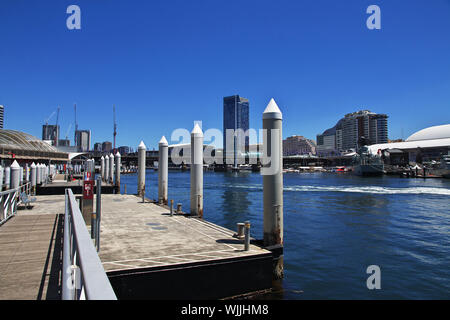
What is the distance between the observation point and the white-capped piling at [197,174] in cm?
2048

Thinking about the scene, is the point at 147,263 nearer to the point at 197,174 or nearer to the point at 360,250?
the point at 197,174

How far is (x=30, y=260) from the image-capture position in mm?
8695

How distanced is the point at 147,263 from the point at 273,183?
20.3 feet

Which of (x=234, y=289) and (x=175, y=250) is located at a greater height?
(x=175, y=250)

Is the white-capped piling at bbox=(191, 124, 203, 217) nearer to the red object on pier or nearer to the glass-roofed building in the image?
the red object on pier

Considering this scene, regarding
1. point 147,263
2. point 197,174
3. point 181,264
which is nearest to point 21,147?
point 197,174

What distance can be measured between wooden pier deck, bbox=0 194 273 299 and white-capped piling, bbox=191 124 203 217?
214 inches

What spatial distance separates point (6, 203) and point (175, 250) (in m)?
10.1

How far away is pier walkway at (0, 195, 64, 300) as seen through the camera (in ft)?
21.7

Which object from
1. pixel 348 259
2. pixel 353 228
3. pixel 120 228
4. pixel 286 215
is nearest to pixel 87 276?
pixel 120 228

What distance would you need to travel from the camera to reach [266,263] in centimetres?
1143

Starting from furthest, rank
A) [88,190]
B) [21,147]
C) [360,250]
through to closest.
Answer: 1. [21,147]
2. [360,250]
3. [88,190]
